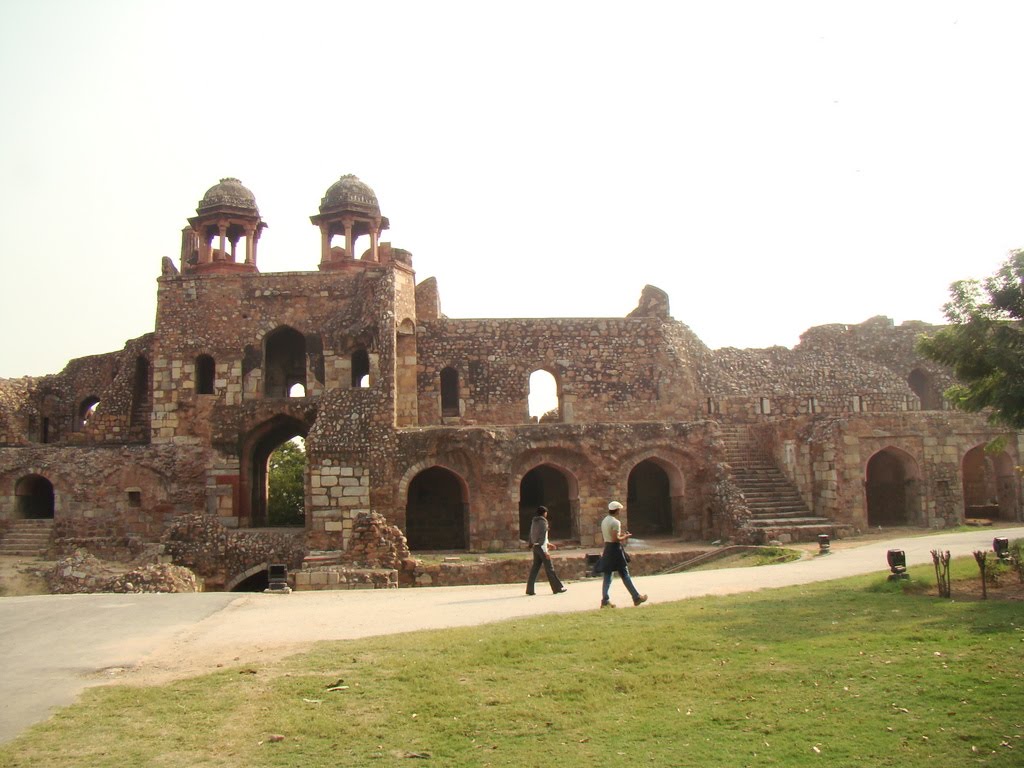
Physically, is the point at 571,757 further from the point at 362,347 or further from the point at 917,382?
the point at 917,382

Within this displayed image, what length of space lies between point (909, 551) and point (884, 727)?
36.5ft

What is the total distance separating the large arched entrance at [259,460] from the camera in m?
25.5

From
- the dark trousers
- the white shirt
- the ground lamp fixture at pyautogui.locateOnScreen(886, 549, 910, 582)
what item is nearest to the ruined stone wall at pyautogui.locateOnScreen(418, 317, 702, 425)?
the dark trousers

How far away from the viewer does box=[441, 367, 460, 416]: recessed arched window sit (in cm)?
2803

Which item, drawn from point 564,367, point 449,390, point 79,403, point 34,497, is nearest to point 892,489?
point 564,367

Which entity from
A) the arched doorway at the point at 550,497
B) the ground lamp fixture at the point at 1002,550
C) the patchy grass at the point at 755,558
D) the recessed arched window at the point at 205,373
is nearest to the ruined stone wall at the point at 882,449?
the patchy grass at the point at 755,558

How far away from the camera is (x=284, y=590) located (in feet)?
54.1

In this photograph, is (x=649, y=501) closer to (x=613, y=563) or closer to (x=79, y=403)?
(x=613, y=563)

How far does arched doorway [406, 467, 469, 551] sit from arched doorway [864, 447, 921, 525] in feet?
38.8

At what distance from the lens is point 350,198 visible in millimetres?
28734

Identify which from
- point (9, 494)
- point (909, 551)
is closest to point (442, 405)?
point (9, 494)

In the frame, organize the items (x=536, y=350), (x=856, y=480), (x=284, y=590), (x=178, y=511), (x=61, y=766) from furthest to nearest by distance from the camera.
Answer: (x=536, y=350), (x=178, y=511), (x=856, y=480), (x=284, y=590), (x=61, y=766)

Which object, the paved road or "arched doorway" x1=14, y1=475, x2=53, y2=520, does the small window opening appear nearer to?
"arched doorway" x1=14, y1=475, x2=53, y2=520

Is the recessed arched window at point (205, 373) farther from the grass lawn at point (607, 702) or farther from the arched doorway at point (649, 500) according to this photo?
the grass lawn at point (607, 702)
